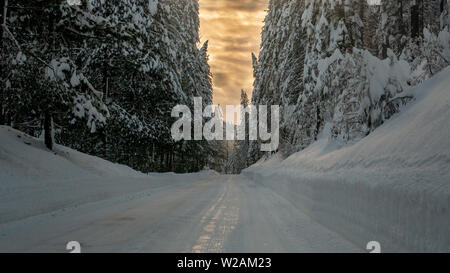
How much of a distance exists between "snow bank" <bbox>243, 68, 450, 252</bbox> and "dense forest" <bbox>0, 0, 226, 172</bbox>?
811cm

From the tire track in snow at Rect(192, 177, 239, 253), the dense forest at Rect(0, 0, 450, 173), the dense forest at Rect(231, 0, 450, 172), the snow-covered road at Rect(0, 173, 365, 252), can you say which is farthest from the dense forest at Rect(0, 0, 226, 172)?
the dense forest at Rect(231, 0, 450, 172)

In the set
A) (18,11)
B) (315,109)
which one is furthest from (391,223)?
(315,109)

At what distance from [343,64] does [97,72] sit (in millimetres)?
13013

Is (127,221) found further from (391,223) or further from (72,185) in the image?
(391,223)

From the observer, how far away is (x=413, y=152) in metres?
4.35

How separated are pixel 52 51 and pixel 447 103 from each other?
414 inches

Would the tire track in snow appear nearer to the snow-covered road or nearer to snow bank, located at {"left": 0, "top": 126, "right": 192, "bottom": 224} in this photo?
the snow-covered road

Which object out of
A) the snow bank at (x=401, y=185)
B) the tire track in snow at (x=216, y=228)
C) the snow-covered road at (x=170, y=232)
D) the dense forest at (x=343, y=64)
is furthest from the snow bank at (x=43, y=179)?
the dense forest at (x=343, y=64)

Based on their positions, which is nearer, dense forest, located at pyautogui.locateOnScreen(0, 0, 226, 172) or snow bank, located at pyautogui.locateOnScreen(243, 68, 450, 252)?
snow bank, located at pyautogui.locateOnScreen(243, 68, 450, 252)

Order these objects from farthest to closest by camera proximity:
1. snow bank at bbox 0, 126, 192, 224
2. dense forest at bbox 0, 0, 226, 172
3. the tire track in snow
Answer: dense forest at bbox 0, 0, 226, 172, snow bank at bbox 0, 126, 192, 224, the tire track in snow

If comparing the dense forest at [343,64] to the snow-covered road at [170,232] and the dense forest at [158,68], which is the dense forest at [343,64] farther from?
the snow-covered road at [170,232]

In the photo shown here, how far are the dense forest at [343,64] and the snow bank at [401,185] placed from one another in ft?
3.68

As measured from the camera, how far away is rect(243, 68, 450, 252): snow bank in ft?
10.7

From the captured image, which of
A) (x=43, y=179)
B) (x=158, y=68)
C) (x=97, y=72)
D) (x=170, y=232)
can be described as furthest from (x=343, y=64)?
(x=97, y=72)
